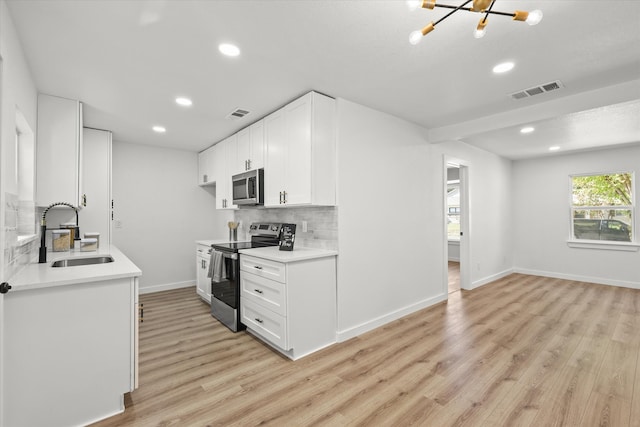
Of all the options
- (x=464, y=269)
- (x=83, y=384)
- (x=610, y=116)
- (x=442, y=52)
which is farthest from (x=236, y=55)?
(x=464, y=269)

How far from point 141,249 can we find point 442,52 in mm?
5028

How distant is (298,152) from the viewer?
295 cm

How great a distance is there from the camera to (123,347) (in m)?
1.88

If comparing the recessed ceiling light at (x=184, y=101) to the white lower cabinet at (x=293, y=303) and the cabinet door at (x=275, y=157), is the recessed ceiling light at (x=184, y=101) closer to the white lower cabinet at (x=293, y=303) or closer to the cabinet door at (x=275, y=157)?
the cabinet door at (x=275, y=157)

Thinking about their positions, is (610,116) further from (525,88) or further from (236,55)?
(236,55)

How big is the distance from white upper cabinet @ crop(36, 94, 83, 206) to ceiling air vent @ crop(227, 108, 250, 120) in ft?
4.94

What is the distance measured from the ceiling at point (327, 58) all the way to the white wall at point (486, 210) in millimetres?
1516

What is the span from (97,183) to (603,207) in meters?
8.31

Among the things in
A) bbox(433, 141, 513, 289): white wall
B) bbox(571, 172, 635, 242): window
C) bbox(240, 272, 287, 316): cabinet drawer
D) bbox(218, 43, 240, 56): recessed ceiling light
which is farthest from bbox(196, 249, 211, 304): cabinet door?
bbox(571, 172, 635, 242): window

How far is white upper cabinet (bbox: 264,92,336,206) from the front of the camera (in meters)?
2.81

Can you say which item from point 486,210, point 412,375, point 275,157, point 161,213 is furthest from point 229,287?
point 486,210

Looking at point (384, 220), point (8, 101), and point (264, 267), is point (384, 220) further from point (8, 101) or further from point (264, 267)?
point (8, 101)

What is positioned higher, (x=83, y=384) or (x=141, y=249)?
(x=141, y=249)

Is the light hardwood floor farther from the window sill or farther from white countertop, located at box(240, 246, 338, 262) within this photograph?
the window sill
